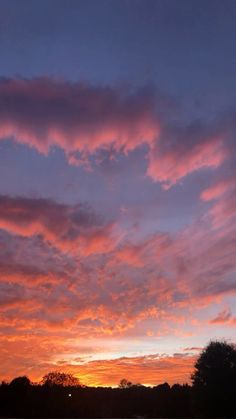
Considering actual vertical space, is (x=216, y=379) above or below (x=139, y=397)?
below

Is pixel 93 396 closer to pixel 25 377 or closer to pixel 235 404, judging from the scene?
pixel 25 377

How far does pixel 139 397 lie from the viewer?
13062cm

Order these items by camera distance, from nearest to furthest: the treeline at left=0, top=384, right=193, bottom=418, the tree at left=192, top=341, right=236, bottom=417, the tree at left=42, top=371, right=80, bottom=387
→ the tree at left=192, top=341, right=236, bottom=417
the treeline at left=0, top=384, right=193, bottom=418
the tree at left=42, top=371, right=80, bottom=387

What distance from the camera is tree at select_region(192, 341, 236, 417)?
6122cm

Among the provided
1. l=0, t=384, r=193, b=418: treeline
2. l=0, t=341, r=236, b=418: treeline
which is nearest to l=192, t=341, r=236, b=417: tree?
l=0, t=341, r=236, b=418: treeline

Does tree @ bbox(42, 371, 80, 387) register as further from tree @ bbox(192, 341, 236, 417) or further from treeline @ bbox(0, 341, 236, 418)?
tree @ bbox(192, 341, 236, 417)

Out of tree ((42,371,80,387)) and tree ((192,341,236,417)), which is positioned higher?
tree ((42,371,80,387))

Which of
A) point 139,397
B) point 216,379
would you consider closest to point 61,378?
point 139,397

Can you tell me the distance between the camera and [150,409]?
388 feet

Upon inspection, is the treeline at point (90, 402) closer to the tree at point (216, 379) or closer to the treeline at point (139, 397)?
the treeline at point (139, 397)

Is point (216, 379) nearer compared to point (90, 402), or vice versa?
point (216, 379)

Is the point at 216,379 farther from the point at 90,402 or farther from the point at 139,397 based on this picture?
the point at 139,397

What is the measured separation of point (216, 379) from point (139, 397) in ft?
239

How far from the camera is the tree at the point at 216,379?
61.2 m
